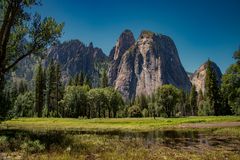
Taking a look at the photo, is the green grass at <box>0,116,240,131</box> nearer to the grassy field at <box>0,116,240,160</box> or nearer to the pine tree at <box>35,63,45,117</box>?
the grassy field at <box>0,116,240,160</box>

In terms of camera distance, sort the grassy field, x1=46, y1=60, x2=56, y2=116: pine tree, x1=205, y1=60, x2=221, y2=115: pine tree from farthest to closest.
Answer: x1=46, y1=60, x2=56, y2=116: pine tree, x1=205, y1=60, x2=221, y2=115: pine tree, the grassy field

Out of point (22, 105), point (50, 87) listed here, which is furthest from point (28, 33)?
point (50, 87)

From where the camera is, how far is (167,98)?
11475cm

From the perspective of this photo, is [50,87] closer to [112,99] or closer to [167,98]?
[112,99]

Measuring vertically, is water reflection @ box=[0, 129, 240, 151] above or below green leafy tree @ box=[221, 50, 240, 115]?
below

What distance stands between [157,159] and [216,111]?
104m

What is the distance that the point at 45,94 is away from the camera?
412ft

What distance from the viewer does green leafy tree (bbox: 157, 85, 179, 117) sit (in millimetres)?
114606

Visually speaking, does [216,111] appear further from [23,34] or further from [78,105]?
[23,34]

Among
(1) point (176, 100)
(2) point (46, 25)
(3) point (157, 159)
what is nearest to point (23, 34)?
(2) point (46, 25)

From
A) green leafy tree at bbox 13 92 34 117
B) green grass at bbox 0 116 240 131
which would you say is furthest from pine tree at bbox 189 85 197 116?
green leafy tree at bbox 13 92 34 117

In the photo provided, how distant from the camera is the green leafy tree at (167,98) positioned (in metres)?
115

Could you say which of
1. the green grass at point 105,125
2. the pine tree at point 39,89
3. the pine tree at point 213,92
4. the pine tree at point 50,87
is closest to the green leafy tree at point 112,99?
the pine tree at point 50,87

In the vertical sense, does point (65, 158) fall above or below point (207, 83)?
below
